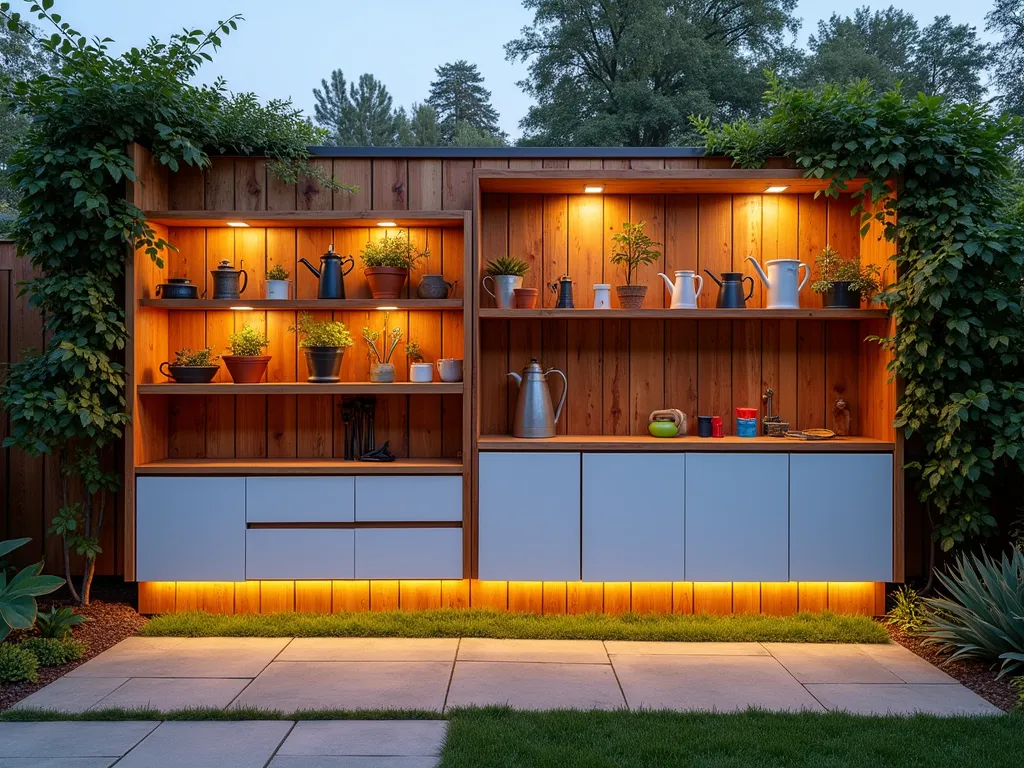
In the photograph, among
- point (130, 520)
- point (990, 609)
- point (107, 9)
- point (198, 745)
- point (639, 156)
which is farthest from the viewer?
point (107, 9)

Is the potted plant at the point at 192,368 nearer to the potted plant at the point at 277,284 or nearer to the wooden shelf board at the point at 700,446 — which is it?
the potted plant at the point at 277,284

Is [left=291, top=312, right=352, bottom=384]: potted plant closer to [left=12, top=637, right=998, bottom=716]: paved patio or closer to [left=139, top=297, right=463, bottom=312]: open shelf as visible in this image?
[left=139, top=297, right=463, bottom=312]: open shelf

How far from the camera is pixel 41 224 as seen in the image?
12.4 ft

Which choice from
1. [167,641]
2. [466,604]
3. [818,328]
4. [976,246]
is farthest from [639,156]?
[167,641]

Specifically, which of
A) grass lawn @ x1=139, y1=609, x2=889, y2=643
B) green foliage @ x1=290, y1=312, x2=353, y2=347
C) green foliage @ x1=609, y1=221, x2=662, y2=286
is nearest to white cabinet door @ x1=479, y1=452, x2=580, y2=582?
grass lawn @ x1=139, y1=609, x2=889, y2=643

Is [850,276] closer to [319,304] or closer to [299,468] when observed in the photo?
[319,304]

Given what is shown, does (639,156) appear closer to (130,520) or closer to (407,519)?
(407,519)

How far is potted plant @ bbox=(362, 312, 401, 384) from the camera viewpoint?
411 centimetres

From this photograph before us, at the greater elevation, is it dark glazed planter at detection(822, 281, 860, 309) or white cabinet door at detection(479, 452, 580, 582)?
dark glazed planter at detection(822, 281, 860, 309)

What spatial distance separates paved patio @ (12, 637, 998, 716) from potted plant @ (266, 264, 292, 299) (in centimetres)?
166

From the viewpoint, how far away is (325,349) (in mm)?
4035

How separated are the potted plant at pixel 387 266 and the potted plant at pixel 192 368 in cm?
89

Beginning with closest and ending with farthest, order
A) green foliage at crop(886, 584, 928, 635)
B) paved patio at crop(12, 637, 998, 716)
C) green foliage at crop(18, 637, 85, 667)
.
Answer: paved patio at crop(12, 637, 998, 716)
green foliage at crop(18, 637, 85, 667)
green foliage at crop(886, 584, 928, 635)

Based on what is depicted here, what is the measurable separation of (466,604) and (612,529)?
2.77ft
